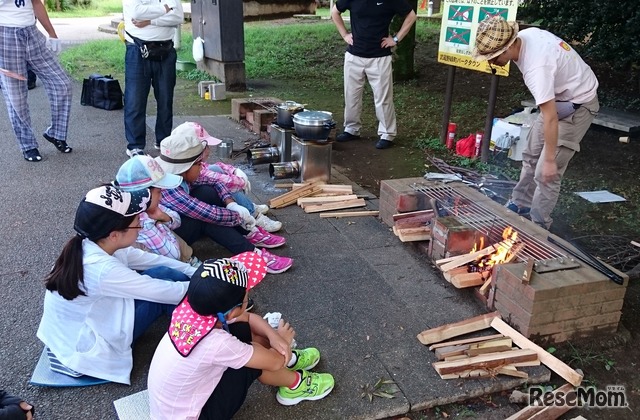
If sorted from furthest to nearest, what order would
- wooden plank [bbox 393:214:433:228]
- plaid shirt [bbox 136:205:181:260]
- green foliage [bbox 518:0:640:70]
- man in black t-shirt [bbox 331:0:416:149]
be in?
green foliage [bbox 518:0:640:70], man in black t-shirt [bbox 331:0:416:149], wooden plank [bbox 393:214:433:228], plaid shirt [bbox 136:205:181:260]

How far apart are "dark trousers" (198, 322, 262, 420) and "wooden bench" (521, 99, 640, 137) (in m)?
6.27

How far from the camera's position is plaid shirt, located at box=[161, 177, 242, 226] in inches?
154

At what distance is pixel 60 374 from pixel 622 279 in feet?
10.7

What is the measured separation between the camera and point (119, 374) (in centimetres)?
288

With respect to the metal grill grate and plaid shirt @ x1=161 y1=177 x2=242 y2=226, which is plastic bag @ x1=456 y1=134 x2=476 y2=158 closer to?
the metal grill grate

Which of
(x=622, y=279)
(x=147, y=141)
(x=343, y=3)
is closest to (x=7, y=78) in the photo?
(x=147, y=141)

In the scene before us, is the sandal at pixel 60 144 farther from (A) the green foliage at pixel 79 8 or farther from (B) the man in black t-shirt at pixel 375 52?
(A) the green foliage at pixel 79 8

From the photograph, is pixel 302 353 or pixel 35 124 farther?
pixel 35 124

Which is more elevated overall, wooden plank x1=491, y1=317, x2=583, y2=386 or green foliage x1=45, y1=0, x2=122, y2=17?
green foliage x1=45, y1=0, x2=122, y2=17

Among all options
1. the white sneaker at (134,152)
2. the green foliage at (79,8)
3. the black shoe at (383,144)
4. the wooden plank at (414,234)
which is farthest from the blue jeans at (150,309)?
the green foliage at (79,8)

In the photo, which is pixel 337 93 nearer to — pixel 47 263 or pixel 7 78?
pixel 7 78

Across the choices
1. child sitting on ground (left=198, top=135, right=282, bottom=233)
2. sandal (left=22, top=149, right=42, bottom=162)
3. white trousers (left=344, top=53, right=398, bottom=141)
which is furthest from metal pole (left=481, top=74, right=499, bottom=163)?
sandal (left=22, top=149, right=42, bottom=162)

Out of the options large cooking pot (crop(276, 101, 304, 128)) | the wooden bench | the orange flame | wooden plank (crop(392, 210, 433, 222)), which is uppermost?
large cooking pot (crop(276, 101, 304, 128))

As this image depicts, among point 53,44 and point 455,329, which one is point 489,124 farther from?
point 53,44
